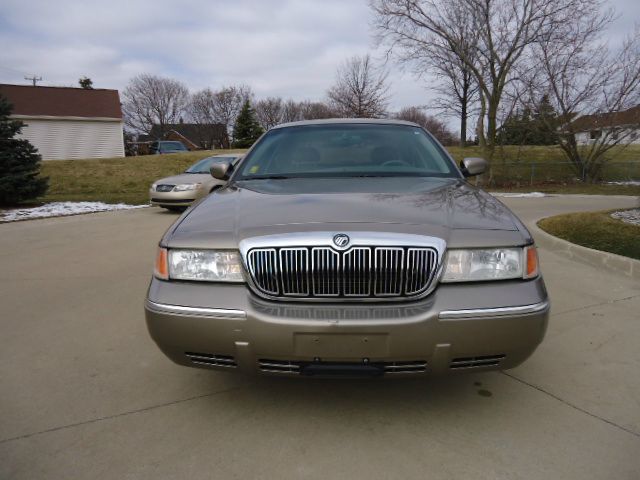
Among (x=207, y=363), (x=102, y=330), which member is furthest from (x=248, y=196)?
(x=102, y=330)

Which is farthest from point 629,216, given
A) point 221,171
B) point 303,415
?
point 303,415

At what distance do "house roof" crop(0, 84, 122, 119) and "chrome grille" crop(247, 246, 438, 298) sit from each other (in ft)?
110

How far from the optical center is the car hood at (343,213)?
7.29ft

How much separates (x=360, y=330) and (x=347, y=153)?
1.91m

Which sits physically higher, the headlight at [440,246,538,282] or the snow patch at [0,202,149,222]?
the headlight at [440,246,538,282]

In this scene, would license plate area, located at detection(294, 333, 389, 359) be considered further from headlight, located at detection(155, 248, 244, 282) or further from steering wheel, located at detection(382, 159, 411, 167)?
steering wheel, located at detection(382, 159, 411, 167)

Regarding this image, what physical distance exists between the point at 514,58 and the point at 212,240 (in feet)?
63.9

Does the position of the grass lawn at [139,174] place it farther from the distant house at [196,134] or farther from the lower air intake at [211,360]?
the distant house at [196,134]

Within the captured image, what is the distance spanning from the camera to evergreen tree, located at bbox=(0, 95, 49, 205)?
12352 millimetres

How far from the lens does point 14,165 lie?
12.7 m

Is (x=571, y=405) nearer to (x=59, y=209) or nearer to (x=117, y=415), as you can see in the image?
(x=117, y=415)

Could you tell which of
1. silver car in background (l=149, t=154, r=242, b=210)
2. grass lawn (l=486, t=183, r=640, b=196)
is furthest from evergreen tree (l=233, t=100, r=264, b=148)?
silver car in background (l=149, t=154, r=242, b=210)

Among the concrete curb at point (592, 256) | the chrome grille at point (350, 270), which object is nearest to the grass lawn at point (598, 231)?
the concrete curb at point (592, 256)

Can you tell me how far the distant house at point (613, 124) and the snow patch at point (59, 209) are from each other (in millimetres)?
17553
